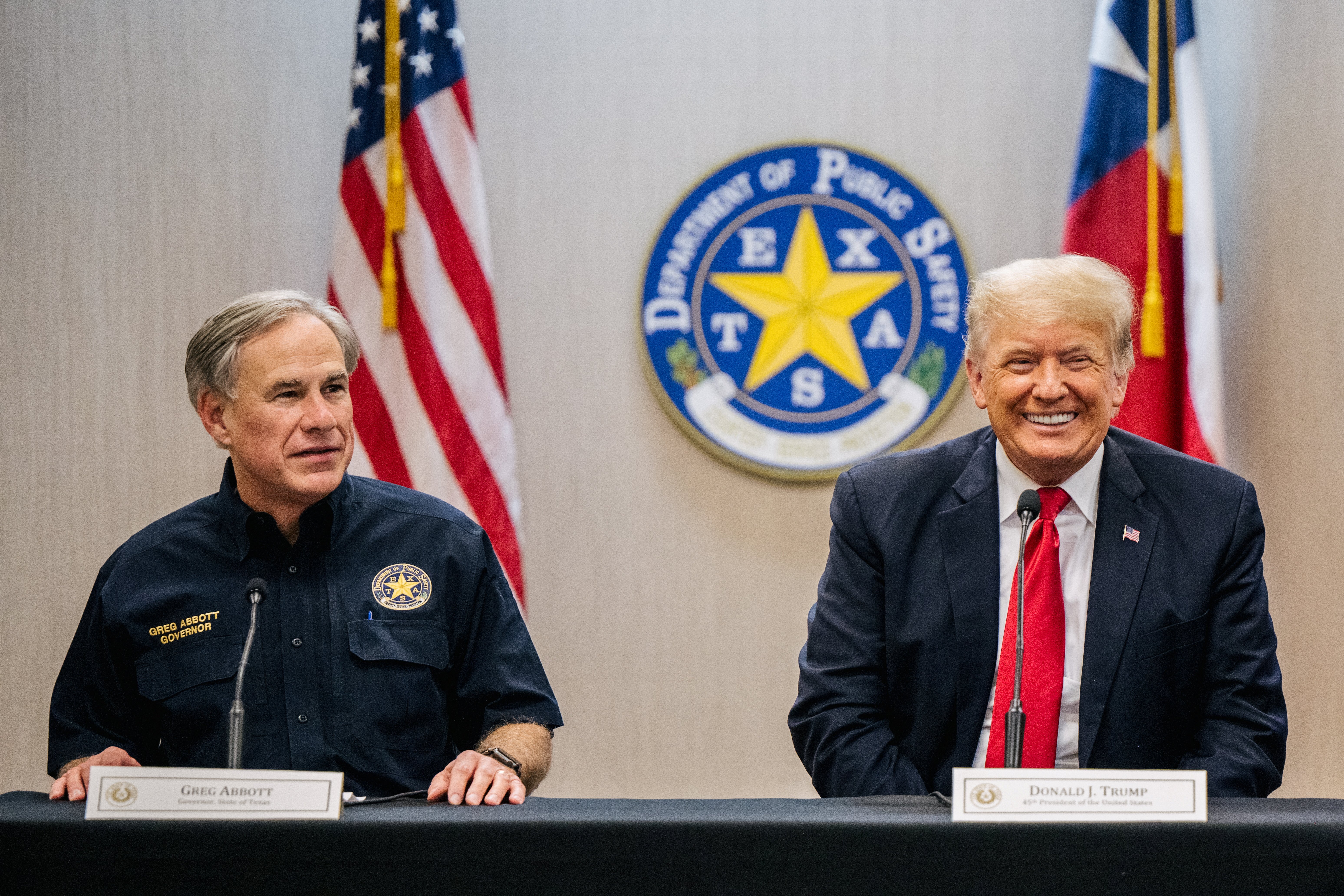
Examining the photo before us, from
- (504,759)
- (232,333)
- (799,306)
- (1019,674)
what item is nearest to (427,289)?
(799,306)

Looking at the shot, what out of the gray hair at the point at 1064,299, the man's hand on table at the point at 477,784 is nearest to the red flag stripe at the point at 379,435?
the man's hand on table at the point at 477,784

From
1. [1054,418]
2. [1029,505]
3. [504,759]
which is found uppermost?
[1054,418]

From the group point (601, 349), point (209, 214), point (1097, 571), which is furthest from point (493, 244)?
point (1097, 571)

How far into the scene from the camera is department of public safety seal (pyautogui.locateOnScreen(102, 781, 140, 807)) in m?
1.29

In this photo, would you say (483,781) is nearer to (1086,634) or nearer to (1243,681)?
(1086,634)

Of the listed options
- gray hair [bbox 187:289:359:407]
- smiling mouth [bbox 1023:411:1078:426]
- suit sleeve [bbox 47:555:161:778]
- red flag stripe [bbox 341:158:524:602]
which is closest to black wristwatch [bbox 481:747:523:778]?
suit sleeve [bbox 47:555:161:778]

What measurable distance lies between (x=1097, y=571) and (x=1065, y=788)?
2.09ft

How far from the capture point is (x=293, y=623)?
1888 mm

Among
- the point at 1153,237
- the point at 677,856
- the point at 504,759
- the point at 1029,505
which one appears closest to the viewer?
the point at 677,856

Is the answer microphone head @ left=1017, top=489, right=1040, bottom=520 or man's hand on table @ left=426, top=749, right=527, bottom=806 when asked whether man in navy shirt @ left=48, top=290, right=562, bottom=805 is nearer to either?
man's hand on table @ left=426, top=749, right=527, bottom=806

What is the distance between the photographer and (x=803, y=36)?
3.16 metres

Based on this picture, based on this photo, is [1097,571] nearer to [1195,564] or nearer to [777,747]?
[1195,564]

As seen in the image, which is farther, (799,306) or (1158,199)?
(799,306)

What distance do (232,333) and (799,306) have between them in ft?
5.21
